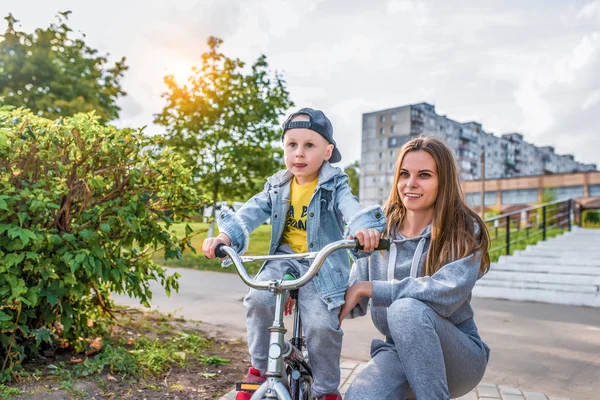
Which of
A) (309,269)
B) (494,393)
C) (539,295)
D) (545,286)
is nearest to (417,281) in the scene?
(309,269)

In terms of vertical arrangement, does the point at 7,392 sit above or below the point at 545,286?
below

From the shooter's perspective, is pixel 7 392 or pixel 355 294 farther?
pixel 7 392

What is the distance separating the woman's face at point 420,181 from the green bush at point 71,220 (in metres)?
2.14

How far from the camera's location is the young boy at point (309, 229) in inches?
93.1

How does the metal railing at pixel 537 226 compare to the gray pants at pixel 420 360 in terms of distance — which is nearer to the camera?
the gray pants at pixel 420 360

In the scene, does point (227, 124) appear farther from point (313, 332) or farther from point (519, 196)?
point (519, 196)

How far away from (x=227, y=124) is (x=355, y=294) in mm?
12647

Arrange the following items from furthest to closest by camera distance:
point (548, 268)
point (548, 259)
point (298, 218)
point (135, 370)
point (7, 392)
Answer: point (548, 259) → point (548, 268) → point (135, 370) → point (7, 392) → point (298, 218)

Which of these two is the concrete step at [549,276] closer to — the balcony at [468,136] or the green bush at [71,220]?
the green bush at [71,220]

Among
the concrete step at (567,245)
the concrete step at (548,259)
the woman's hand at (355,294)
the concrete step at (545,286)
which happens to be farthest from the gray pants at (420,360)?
the concrete step at (567,245)

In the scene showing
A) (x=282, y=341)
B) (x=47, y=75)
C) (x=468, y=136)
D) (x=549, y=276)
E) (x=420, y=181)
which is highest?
(x=468, y=136)

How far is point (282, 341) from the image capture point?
1922mm

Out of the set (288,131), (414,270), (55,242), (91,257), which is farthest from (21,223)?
(414,270)

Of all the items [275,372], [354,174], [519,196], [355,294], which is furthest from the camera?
[354,174]
